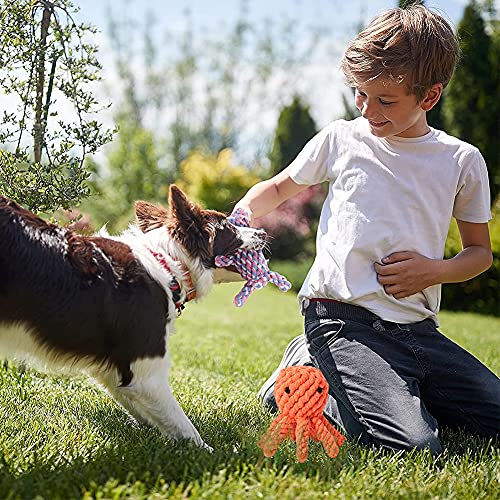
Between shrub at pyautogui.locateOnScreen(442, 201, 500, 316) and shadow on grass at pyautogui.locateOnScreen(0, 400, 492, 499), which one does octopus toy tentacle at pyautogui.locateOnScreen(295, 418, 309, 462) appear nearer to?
shadow on grass at pyautogui.locateOnScreen(0, 400, 492, 499)

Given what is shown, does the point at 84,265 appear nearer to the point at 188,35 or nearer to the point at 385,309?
the point at 385,309

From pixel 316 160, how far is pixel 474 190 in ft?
2.81

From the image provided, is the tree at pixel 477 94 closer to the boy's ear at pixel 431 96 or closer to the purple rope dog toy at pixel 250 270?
the boy's ear at pixel 431 96

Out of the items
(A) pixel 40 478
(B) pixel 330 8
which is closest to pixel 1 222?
Answer: (A) pixel 40 478

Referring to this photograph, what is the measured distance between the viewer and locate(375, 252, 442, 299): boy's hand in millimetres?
3379

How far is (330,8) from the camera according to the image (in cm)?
2712

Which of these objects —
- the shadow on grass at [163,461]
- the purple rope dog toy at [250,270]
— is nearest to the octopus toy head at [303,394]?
the shadow on grass at [163,461]

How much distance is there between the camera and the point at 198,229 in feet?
10.3

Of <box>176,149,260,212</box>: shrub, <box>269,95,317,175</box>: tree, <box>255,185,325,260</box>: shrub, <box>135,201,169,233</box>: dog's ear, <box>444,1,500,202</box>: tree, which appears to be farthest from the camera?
<box>176,149,260,212</box>: shrub

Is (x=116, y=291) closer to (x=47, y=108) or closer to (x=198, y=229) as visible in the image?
(x=198, y=229)

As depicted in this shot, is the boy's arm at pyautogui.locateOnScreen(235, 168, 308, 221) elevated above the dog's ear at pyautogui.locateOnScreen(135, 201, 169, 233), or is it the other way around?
the dog's ear at pyautogui.locateOnScreen(135, 201, 169, 233)

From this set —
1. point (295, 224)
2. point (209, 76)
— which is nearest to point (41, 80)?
point (295, 224)

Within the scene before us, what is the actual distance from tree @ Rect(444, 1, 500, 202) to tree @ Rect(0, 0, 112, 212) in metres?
11.1

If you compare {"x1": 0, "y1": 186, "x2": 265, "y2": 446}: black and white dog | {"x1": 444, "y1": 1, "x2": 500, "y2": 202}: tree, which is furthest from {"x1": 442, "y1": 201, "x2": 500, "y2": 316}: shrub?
{"x1": 0, "y1": 186, "x2": 265, "y2": 446}: black and white dog
